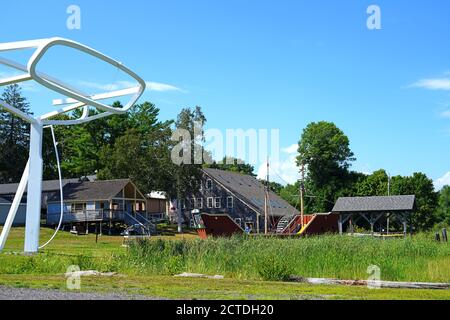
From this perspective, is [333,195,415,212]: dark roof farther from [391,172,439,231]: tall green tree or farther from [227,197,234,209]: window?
[391,172,439,231]: tall green tree

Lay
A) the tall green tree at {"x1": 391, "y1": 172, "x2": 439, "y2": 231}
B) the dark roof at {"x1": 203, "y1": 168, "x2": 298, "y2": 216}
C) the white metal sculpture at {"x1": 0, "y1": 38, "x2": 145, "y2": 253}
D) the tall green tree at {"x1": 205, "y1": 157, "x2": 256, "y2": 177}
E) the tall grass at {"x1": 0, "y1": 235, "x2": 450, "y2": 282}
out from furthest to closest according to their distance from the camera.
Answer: the tall green tree at {"x1": 205, "y1": 157, "x2": 256, "y2": 177}, the tall green tree at {"x1": 391, "y1": 172, "x2": 439, "y2": 231}, the dark roof at {"x1": 203, "y1": 168, "x2": 298, "y2": 216}, the white metal sculpture at {"x1": 0, "y1": 38, "x2": 145, "y2": 253}, the tall grass at {"x1": 0, "y1": 235, "x2": 450, "y2": 282}

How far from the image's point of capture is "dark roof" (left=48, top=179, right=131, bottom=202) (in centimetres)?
5600

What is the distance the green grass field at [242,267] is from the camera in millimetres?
13156

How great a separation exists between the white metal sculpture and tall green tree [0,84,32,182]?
47.8m

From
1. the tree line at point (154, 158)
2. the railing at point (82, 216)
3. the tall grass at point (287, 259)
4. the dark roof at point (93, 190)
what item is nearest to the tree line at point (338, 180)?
the tree line at point (154, 158)

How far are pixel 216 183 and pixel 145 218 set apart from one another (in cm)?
1307

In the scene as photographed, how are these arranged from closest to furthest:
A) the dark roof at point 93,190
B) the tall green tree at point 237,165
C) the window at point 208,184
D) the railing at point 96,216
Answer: the railing at point 96,216, the dark roof at point 93,190, the window at point 208,184, the tall green tree at point 237,165

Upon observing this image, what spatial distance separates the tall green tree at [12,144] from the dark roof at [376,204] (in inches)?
1562

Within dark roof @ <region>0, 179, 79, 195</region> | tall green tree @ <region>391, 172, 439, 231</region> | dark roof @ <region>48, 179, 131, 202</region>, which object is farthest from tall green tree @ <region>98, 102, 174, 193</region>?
tall green tree @ <region>391, 172, 439, 231</region>

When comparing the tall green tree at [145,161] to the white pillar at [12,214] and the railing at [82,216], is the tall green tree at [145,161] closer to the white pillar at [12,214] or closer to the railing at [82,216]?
the railing at [82,216]

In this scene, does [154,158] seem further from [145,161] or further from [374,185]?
[374,185]

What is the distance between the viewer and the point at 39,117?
2706 centimetres

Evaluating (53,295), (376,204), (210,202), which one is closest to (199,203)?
(210,202)
